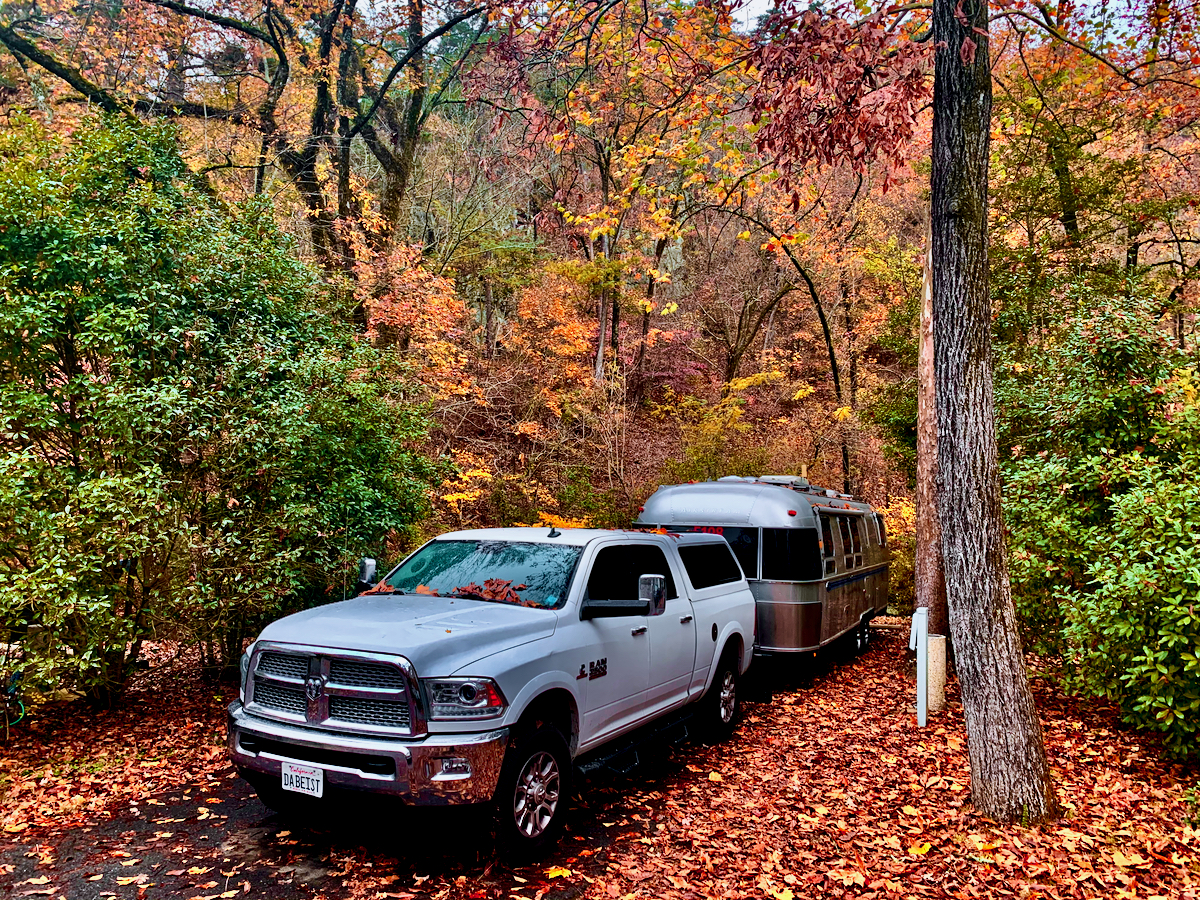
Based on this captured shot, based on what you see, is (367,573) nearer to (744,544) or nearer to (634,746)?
(634,746)

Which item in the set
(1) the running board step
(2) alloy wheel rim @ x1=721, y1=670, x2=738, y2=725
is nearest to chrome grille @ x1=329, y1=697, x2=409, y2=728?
(1) the running board step

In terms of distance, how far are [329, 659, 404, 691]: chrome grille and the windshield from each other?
122 cm

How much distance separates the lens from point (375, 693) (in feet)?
14.3

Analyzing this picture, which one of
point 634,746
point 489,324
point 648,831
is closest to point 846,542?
point 634,746

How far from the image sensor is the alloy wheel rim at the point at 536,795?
14.9 ft

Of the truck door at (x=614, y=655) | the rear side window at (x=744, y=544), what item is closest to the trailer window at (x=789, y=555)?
the rear side window at (x=744, y=544)

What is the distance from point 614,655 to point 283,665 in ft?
7.35

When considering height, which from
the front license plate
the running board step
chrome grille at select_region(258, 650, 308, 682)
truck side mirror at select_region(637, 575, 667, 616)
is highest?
truck side mirror at select_region(637, 575, 667, 616)

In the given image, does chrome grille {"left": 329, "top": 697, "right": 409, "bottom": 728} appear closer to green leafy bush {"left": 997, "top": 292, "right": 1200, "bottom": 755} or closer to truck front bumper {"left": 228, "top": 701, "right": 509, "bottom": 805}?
truck front bumper {"left": 228, "top": 701, "right": 509, "bottom": 805}

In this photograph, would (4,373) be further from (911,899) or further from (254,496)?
(911,899)

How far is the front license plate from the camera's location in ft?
14.1

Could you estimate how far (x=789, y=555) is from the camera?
9211 mm

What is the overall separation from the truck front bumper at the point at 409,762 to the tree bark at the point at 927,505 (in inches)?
315

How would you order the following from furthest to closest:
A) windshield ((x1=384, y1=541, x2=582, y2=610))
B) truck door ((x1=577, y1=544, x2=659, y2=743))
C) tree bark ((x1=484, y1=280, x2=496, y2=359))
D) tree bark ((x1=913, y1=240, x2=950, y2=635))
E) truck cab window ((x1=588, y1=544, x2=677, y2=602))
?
tree bark ((x1=484, y1=280, x2=496, y2=359)), tree bark ((x1=913, y1=240, x2=950, y2=635)), truck cab window ((x1=588, y1=544, x2=677, y2=602)), windshield ((x1=384, y1=541, x2=582, y2=610)), truck door ((x1=577, y1=544, x2=659, y2=743))
